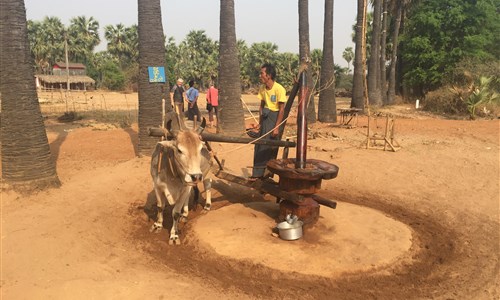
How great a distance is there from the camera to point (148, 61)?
389 inches

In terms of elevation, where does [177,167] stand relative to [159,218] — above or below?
above

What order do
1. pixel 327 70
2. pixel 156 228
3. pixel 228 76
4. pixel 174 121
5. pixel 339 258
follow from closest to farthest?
pixel 339 258 → pixel 174 121 → pixel 156 228 → pixel 228 76 → pixel 327 70

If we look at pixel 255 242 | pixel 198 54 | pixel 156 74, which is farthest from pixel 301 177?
pixel 198 54

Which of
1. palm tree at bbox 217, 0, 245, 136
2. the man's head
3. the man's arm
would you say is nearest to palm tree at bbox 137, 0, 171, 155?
palm tree at bbox 217, 0, 245, 136

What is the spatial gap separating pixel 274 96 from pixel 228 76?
6.60 m

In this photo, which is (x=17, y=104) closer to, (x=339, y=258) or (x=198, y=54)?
(x=339, y=258)

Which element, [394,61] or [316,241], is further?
[394,61]

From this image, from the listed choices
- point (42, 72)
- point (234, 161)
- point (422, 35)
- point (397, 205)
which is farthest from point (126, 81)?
point (397, 205)

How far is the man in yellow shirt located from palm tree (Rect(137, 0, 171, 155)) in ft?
13.1

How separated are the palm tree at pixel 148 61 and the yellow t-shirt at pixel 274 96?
13.5ft

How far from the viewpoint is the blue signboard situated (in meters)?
9.90

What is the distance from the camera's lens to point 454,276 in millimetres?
4941

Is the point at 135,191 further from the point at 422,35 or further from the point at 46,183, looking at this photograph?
the point at 422,35

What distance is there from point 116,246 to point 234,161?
17.5ft
